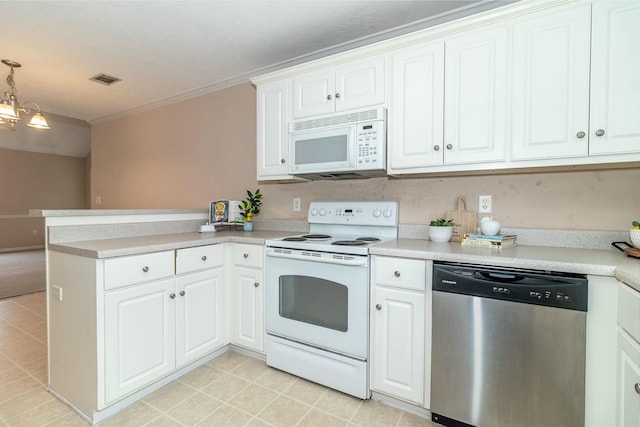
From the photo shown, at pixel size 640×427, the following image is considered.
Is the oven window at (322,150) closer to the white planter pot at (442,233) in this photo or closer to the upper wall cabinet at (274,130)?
the upper wall cabinet at (274,130)

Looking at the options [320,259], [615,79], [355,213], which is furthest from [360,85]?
[615,79]

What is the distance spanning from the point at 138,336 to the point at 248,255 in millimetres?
819

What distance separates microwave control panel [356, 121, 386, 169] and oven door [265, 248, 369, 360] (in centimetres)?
64

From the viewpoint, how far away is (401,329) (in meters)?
1.67

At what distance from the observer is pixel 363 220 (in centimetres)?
229

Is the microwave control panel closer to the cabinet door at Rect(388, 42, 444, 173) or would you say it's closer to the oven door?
the cabinet door at Rect(388, 42, 444, 173)

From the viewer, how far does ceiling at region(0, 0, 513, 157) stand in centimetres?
198

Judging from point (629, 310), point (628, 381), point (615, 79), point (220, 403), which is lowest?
point (220, 403)

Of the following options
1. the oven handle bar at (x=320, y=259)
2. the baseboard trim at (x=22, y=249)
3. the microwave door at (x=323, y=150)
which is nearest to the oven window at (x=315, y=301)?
the oven handle bar at (x=320, y=259)

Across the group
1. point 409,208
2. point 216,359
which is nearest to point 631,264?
point 409,208

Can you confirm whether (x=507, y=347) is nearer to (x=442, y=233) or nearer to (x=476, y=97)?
(x=442, y=233)

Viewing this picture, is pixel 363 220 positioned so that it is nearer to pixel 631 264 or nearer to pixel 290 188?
Answer: pixel 290 188

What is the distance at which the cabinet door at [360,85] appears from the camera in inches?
78.5

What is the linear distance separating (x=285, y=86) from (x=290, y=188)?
0.88m
